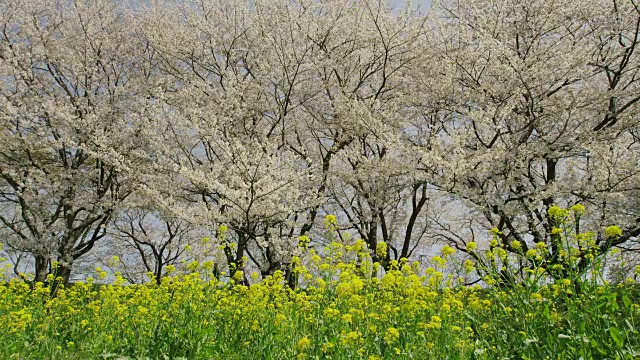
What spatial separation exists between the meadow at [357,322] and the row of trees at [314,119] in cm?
375

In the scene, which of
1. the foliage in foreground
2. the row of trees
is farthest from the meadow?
the row of trees

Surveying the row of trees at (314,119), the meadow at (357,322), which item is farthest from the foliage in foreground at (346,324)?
the row of trees at (314,119)

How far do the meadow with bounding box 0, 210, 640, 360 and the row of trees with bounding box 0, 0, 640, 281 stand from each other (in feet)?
12.3

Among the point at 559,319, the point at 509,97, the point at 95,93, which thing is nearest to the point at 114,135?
the point at 95,93

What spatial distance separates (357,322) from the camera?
4.11m

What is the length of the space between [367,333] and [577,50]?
8.73 meters

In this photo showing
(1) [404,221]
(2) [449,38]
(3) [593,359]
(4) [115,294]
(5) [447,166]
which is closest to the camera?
(3) [593,359]

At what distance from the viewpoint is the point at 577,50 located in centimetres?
1003

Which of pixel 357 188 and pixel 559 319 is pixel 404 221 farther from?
pixel 559 319

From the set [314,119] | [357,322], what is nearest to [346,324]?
[357,322]

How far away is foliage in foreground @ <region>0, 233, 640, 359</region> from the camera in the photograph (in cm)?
308

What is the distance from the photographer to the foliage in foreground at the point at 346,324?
308 centimetres

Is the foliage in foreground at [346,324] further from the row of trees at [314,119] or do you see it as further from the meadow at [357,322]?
the row of trees at [314,119]

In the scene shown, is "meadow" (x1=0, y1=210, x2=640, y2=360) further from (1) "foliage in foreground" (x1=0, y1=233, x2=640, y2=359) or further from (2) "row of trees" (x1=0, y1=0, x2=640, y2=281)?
(2) "row of trees" (x1=0, y1=0, x2=640, y2=281)
